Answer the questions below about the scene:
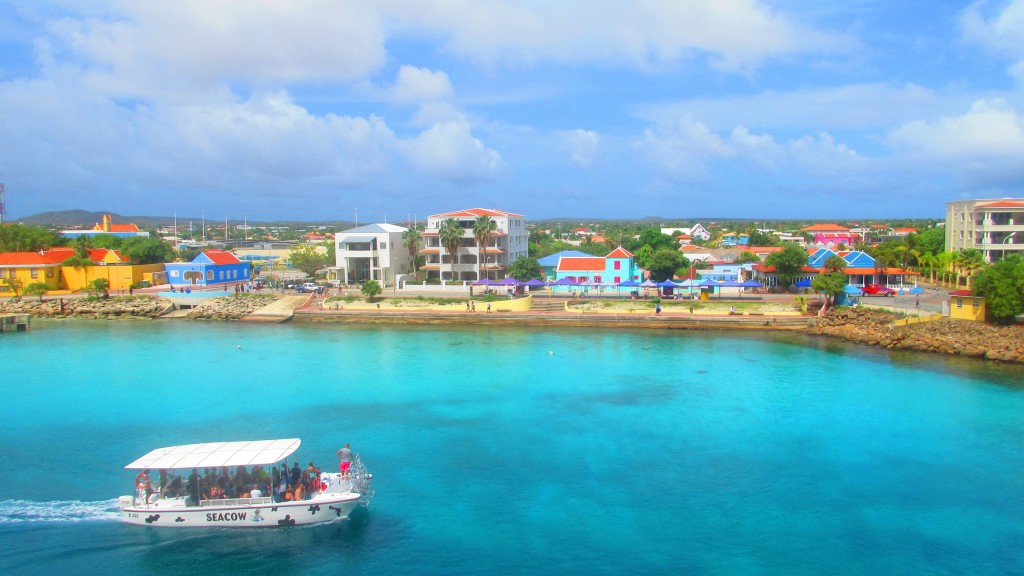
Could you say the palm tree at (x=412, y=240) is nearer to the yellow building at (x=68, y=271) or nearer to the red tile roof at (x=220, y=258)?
the red tile roof at (x=220, y=258)

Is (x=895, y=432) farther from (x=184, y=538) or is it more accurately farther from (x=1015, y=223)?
(x=1015, y=223)

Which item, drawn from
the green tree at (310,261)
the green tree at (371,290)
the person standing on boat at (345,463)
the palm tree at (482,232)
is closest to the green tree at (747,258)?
the palm tree at (482,232)

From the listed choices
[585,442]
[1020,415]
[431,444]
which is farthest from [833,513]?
[1020,415]

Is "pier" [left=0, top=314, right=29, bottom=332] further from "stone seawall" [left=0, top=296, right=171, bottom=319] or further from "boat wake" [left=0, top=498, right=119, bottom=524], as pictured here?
"boat wake" [left=0, top=498, right=119, bottom=524]

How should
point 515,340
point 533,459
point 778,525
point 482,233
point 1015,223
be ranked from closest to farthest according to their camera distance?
1. point 778,525
2. point 533,459
3. point 515,340
4. point 1015,223
5. point 482,233

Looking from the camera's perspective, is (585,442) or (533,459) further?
(585,442)

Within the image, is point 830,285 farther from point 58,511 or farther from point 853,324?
point 58,511
